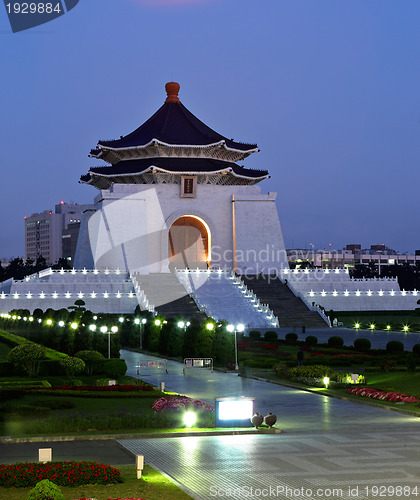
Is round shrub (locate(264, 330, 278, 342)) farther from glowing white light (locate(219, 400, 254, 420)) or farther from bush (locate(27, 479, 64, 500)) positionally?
bush (locate(27, 479, 64, 500))

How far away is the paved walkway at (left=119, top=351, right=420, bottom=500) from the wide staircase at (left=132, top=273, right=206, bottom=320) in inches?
1058

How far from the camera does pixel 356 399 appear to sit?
1852cm

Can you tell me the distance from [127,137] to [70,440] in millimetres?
51225

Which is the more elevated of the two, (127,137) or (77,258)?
(127,137)

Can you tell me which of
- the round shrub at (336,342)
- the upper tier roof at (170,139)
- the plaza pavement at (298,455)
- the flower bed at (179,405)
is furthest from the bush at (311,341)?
the upper tier roof at (170,139)

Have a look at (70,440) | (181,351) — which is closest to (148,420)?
(70,440)

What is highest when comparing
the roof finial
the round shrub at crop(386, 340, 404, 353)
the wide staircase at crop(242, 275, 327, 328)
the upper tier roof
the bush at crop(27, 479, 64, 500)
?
the roof finial

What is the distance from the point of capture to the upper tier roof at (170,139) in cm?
6000

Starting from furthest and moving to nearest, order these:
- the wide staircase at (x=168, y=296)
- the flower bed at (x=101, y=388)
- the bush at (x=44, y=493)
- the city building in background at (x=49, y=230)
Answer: the city building in background at (x=49, y=230) < the wide staircase at (x=168, y=296) < the flower bed at (x=101, y=388) < the bush at (x=44, y=493)

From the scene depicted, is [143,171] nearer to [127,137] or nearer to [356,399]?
[127,137]

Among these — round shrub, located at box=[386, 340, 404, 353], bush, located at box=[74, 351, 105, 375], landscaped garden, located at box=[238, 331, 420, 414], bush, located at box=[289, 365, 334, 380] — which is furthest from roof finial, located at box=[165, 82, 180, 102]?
bush, located at box=[289, 365, 334, 380]

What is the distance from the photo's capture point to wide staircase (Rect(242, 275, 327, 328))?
45031 millimetres

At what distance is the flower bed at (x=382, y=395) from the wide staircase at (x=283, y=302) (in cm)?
2509

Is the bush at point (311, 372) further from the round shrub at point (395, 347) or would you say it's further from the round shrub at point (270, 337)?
the round shrub at point (270, 337)
